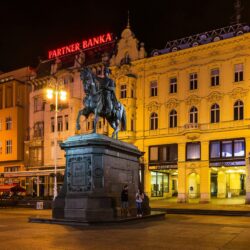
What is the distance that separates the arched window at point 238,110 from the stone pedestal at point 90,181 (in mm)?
26023

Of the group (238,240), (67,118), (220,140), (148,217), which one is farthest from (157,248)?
(67,118)

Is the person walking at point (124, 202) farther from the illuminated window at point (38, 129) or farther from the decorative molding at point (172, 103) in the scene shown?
the illuminated window at point (38, 129)

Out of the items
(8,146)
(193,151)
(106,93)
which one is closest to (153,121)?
(193,151)

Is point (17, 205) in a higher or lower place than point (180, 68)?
lower

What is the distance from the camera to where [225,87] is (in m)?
49.4

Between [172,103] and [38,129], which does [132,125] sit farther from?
[38,129]

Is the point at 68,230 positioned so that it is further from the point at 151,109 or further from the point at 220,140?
the point at 151,109

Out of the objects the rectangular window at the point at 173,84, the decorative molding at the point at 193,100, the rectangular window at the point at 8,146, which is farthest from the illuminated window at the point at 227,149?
the rectangular window at the point at 8,146

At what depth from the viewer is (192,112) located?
51656 millimetres

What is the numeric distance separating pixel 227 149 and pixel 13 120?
34049mm

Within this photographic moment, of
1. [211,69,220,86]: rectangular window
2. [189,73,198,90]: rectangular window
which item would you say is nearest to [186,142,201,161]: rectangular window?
[189,73,198,90]: rectangular window

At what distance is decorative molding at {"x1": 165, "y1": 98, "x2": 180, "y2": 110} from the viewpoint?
5288 cm

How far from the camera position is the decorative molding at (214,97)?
4962 cm

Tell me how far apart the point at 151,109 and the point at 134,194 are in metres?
28.3
